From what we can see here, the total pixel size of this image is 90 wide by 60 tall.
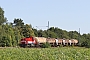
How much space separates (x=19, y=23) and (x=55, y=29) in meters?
17.5

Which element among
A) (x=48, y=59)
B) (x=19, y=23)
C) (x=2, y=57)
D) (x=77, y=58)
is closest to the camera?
(x=2, y=57)

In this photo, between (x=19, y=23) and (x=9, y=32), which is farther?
(x=19, y=23)

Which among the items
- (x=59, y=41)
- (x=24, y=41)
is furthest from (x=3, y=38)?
(x=59, y=41)

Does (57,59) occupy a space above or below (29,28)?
below

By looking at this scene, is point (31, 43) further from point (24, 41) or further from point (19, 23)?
point (19, 23)

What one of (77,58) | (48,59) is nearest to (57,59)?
(48,59)

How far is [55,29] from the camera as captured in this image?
143875 mm

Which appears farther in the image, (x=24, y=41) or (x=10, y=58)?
(x=24, y=41)

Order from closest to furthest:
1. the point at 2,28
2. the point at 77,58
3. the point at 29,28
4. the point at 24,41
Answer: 1. the point at 77,58
2. the point at 24,41
3. the point at 2,28
4. the point at 29,28

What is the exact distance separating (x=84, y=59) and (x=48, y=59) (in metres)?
4.45

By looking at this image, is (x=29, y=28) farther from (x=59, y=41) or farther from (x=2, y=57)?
(x=2, y=57)

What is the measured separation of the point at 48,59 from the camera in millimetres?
19016

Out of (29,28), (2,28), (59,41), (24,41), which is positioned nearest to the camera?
(24,41)

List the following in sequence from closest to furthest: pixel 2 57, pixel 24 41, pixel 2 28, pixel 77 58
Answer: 1. pixel 2 57
2. pixel 77 58
3. pixel 24 41
4. pixel 2 28
